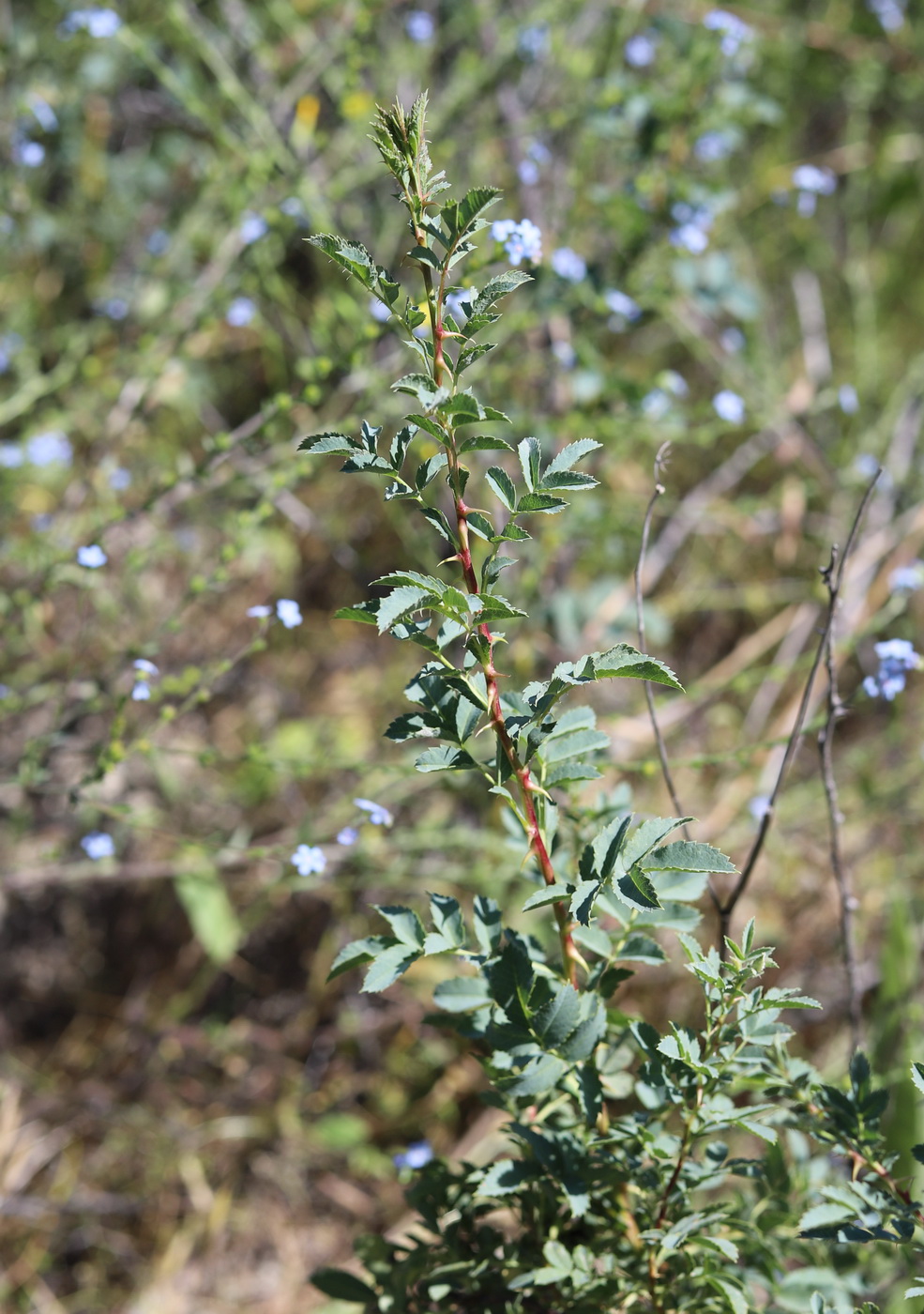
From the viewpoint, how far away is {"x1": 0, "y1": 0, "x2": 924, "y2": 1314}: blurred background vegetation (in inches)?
104

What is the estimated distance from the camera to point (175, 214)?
3768 millimetres

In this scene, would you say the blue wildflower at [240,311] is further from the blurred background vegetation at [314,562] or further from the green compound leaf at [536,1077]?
the green compound leaf at [536,1077]

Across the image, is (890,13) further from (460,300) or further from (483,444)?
(483,444)

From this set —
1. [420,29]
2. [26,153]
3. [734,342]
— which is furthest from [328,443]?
[734,342]

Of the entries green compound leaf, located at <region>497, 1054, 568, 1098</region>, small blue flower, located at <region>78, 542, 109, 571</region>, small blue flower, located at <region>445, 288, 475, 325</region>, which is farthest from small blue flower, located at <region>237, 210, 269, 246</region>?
green compound leaf, located at <region>497, 1054, 568, 1098</region>

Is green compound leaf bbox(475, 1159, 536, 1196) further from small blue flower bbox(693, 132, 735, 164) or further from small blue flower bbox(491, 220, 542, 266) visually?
small blue flower bbox(693, 132, 735, 164)

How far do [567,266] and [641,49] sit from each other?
1.24m

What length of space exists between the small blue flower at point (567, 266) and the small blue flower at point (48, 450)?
1.44m

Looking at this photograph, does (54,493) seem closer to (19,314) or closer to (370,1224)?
(19,314)

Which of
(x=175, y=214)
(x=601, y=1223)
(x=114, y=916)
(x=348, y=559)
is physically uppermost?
(x=175, y=214)

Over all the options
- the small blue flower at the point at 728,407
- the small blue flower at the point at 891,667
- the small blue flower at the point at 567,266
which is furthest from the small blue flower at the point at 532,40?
the small blue flower at the point at 891,667

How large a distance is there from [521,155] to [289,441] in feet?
3.76

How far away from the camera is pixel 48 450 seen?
10.3 ft

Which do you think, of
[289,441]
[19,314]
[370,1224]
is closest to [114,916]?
[370,1224]
